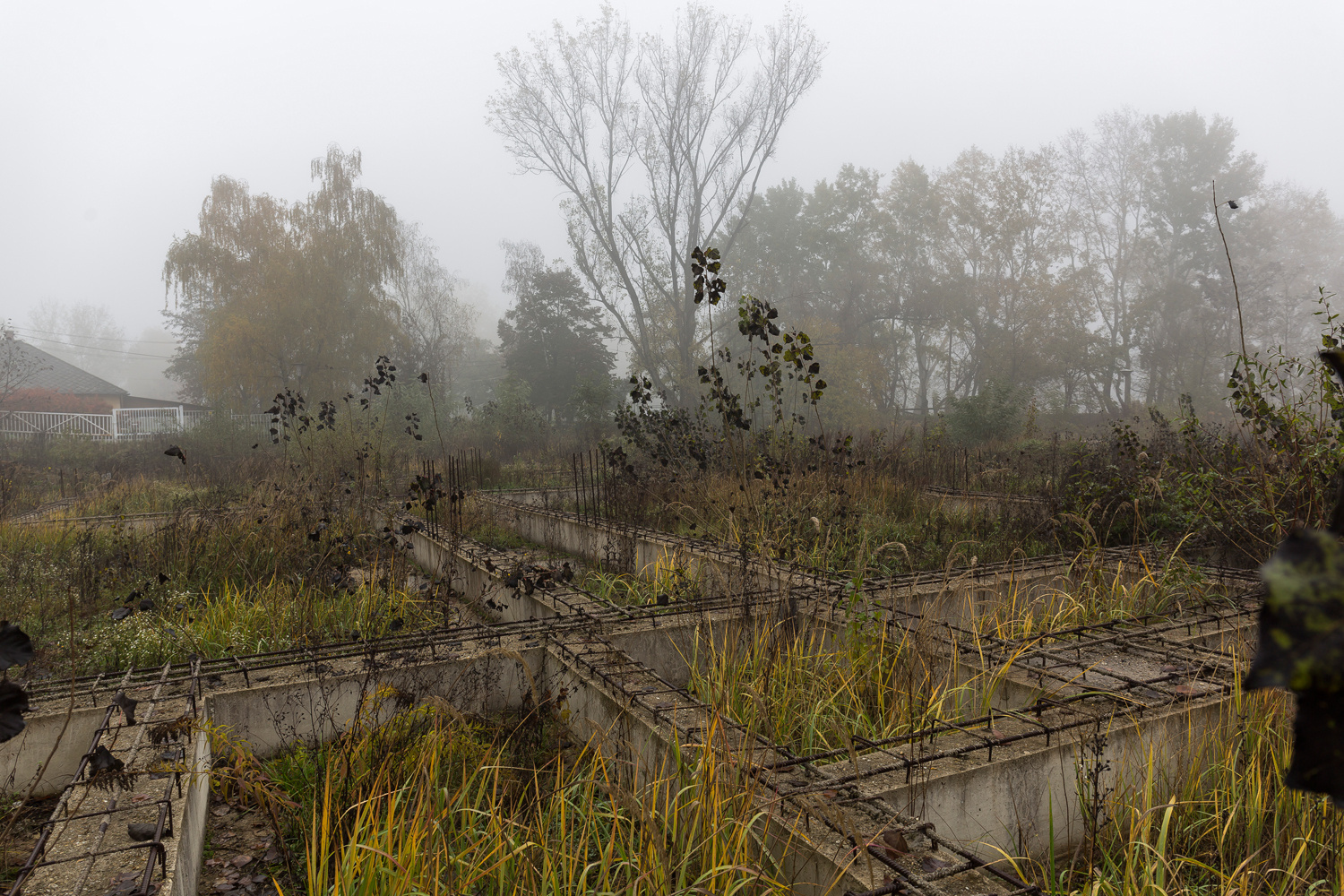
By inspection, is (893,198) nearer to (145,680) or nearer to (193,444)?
(193,444)

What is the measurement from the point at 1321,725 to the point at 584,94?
77.7 ft

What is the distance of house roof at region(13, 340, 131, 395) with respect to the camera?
32.2 m

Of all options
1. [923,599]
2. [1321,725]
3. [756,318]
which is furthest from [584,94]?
[1321,725]

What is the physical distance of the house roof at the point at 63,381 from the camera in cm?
3219

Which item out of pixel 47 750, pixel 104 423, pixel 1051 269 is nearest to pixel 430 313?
pixel 104 423

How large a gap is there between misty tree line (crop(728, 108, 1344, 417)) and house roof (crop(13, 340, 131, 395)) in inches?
1134

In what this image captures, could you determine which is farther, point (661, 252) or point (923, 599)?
point (661, 252)

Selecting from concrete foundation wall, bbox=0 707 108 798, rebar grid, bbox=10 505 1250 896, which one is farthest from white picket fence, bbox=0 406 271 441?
concrete foundation wall, bbox=0 707 108 798

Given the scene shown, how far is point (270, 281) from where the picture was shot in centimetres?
2294

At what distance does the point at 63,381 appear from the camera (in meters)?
33.4

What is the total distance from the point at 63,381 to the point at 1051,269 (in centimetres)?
4245

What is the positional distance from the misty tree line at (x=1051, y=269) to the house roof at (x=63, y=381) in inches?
1134

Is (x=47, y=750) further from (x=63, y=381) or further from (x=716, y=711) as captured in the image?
(x=63, y=381)

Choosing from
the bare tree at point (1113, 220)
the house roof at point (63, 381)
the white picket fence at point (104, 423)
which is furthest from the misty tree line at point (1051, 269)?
the house roof at point (63, 381)
